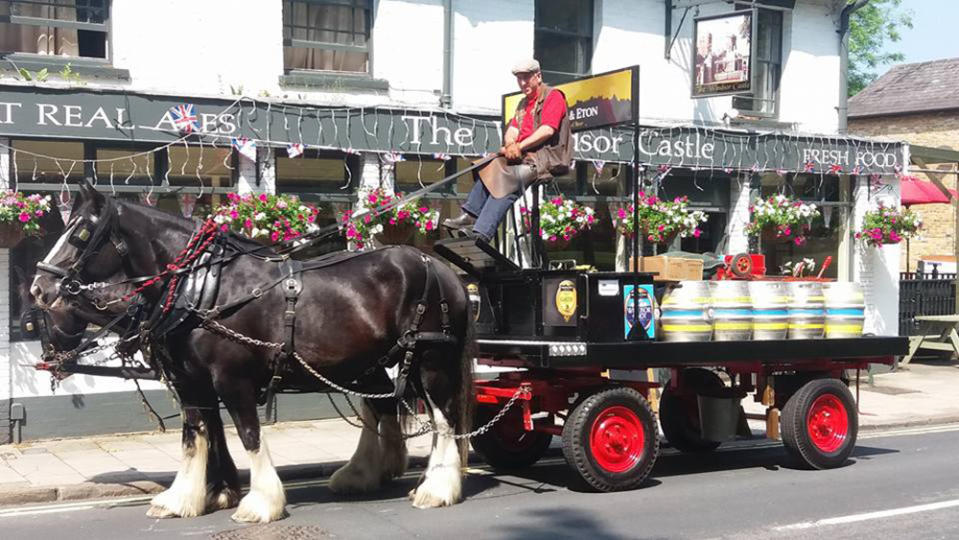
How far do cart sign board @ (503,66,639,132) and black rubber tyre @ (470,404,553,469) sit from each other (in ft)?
9.30

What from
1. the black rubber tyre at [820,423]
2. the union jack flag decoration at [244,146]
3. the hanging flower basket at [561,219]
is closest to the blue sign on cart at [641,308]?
the black rubber tyre at [820,423]

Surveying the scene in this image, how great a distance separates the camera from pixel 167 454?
35.2ft

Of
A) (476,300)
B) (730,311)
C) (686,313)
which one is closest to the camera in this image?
(686,313)

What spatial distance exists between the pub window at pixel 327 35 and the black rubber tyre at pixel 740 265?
5704 mm

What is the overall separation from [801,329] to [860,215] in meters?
8.43

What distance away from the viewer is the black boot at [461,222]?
892 centimetres

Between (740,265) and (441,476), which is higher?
(740,265)

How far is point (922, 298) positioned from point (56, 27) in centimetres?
1516

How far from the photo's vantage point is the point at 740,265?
32.3 feet

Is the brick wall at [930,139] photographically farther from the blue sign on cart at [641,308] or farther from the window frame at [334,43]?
the blue sign on cart at [641,308]

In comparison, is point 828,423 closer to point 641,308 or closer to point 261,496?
point 641,308

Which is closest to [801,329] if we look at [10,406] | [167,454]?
[167,454]

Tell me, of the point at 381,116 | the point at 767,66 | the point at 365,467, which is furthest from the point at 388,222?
the point at 767,66

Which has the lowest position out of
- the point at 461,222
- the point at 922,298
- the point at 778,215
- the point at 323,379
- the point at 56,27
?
the point at 922,298
